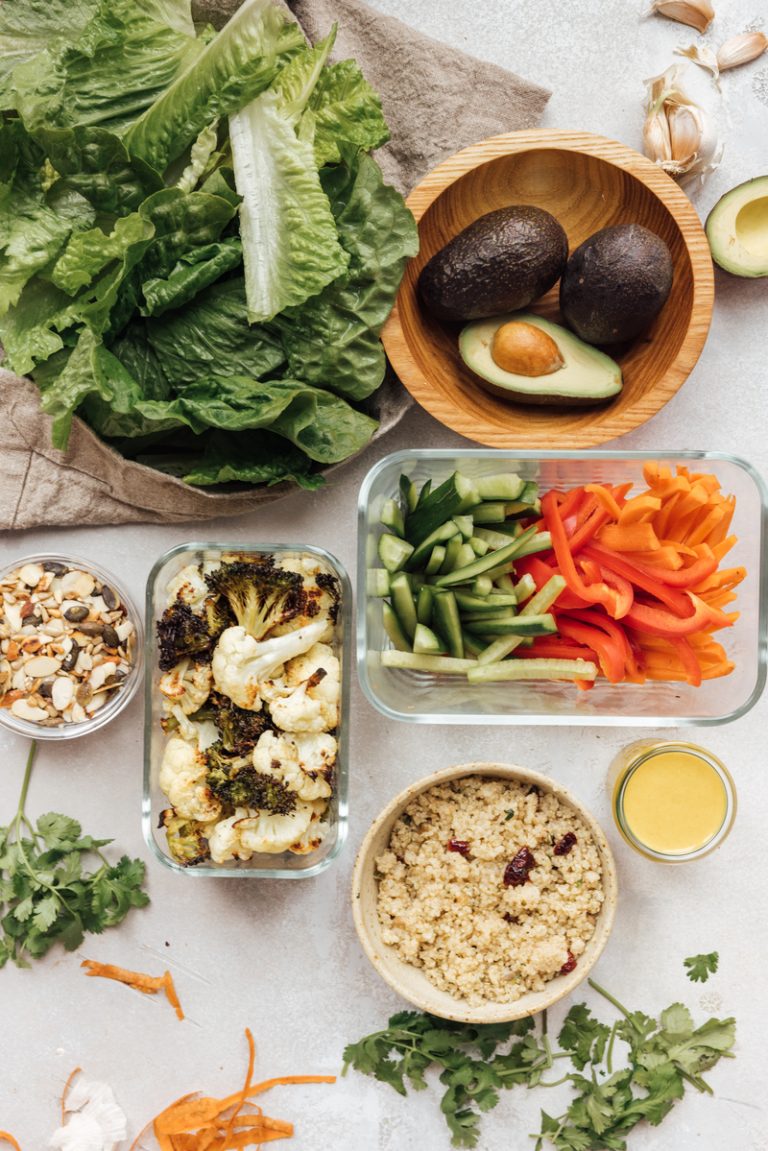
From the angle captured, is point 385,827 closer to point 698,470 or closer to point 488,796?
point 488,796

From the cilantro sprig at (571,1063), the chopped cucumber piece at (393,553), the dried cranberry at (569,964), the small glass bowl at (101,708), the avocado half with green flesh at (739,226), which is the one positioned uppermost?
the avocado half with green flesh at (739,226)

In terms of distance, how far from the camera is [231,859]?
188 centimetres

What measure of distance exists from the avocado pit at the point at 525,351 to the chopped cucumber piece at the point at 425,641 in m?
0.51

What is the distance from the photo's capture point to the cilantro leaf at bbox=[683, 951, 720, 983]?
1961 mm

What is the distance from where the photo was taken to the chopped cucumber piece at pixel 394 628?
1763 mm

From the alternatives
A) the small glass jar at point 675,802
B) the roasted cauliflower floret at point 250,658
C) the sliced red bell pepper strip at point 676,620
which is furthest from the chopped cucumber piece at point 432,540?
the small glass jar at point 675,802

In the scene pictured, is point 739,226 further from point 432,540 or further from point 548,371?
point 432,540

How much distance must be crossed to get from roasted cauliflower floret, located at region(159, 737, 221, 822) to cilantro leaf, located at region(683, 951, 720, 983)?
102 centimetres

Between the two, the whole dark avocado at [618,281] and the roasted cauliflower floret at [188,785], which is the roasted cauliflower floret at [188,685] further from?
the whole dark avocado at [618,281]

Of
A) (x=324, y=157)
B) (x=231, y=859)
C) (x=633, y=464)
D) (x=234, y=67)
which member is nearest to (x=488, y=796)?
(x=231, y=859)

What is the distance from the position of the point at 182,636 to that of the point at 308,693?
0.26 metres

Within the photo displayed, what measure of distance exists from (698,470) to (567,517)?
0.92 feet

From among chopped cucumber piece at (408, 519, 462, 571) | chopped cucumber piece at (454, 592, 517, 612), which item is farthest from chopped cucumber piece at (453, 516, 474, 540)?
chopped cucumber piece at (454, 592, 517, 612)

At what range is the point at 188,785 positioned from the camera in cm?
179
